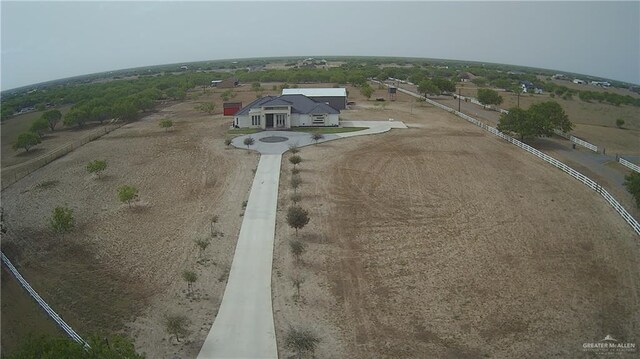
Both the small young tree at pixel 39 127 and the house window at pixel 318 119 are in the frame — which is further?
the small young tree at pixel 39 127

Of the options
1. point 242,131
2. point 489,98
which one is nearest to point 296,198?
point 242,131

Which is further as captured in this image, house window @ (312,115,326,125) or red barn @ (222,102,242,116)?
red barn @ (222,102,242,116)

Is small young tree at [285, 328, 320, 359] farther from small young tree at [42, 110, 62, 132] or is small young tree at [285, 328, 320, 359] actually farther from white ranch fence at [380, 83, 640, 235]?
small young tree at [42, 110, 62, 132]

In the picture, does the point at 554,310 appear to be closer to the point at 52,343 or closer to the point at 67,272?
the point at 52,343

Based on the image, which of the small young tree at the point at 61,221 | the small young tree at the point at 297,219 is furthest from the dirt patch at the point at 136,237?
the small young tree at the point at 297,219

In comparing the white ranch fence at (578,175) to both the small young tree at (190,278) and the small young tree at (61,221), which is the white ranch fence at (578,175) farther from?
the small young tree at (61,221)

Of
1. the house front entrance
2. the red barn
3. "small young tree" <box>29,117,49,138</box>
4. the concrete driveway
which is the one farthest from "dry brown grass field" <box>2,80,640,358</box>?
the red barn

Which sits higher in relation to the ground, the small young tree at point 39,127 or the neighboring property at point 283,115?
the neighboring property at point 283,115
